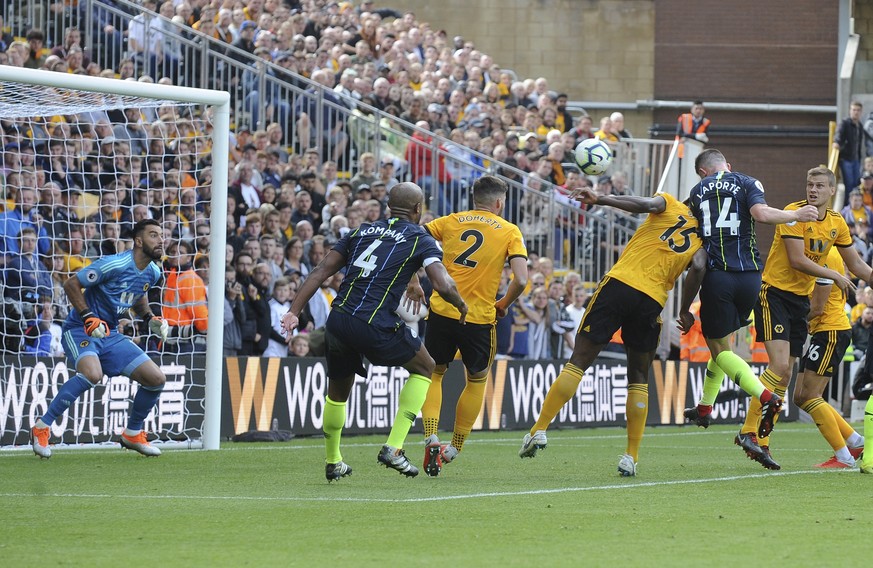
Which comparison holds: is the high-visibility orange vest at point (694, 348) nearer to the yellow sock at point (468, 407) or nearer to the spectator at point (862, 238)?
the spectator at point (862, 238)

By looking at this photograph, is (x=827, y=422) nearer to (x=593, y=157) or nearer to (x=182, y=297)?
(x=593, y=157)

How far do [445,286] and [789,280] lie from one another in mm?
3438

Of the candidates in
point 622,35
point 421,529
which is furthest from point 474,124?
point 421,529

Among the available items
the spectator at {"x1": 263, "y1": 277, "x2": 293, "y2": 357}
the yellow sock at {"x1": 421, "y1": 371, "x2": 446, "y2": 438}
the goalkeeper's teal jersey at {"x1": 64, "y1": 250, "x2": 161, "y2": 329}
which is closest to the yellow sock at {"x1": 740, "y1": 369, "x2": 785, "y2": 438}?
the yellow sock at {"x1": 421, "y1": 371, "x2": 446, "y2": 438}

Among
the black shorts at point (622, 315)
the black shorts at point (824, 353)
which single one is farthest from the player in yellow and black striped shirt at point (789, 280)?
the black shorts at point (622, 315)

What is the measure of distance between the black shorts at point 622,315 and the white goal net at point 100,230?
4.57m

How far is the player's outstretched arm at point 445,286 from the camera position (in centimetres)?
971

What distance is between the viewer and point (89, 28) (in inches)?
738

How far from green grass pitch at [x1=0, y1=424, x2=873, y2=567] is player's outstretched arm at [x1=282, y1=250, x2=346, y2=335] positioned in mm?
1105

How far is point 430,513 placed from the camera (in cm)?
816

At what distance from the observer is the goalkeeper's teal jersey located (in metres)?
12.3

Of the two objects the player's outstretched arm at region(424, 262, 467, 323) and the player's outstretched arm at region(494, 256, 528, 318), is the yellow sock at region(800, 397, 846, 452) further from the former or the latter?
the player's outstretched arm at region(424, 262, 467, 323)

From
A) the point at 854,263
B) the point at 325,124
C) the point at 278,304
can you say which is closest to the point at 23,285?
the point at 278,304

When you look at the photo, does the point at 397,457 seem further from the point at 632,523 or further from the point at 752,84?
the point at 752,84
